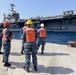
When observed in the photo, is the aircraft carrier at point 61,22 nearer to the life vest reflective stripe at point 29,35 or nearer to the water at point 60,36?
the water at point 60,36

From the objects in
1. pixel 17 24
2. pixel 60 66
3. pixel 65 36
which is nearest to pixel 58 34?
pixel 65 36

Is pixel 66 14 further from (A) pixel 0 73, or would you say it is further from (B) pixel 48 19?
(A) pixel 0 73

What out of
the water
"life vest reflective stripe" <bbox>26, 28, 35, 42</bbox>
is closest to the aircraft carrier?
the water

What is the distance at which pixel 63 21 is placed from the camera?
49.4m

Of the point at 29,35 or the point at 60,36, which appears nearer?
the point at 29,35

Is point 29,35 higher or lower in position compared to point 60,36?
higher

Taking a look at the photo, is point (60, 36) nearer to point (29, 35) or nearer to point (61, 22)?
point (61, 22)

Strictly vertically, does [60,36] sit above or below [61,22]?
below

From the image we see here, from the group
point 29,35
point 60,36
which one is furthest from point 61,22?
point 29,35

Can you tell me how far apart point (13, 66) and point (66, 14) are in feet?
139

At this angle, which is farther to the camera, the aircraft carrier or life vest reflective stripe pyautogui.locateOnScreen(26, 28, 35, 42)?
the aircraft carrier

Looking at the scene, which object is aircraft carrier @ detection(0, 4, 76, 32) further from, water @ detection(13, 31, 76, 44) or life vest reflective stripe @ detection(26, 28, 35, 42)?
life vest reflective stripe @ detection(26, 28, 35, 42)

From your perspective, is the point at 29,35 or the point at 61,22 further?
the point at 61,22

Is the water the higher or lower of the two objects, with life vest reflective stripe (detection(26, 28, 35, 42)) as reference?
lower
